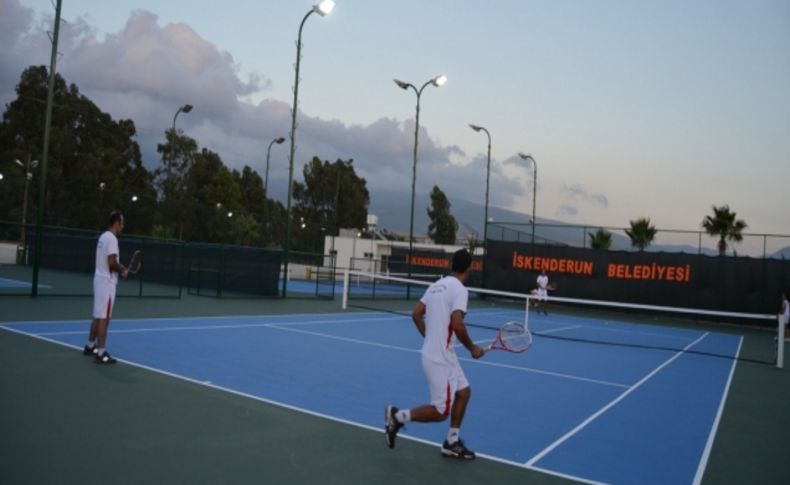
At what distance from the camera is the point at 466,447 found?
5828 mm

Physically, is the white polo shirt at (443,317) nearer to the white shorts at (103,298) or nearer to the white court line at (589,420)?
the white court line at (589,420)

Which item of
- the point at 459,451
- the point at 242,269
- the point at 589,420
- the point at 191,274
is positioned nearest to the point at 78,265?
the point at 191,274

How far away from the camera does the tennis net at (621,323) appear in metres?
16.0

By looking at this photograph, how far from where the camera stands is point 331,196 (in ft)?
316

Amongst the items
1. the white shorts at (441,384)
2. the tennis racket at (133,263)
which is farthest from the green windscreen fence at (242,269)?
the white shorts at (441,384)

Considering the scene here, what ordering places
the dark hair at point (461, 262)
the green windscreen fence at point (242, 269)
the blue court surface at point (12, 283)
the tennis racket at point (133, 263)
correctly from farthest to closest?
the green windscreen fence at point (242, 269) → the blue court surface at point (12, 283) → the tennis racket at point (133, 263) → the dark hair at point (461, 262)

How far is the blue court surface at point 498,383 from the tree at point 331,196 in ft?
259

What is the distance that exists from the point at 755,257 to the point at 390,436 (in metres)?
26.8

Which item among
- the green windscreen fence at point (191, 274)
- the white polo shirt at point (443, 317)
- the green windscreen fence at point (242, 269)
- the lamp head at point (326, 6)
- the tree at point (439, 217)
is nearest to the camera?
the white polo shirt at point (443, 317)

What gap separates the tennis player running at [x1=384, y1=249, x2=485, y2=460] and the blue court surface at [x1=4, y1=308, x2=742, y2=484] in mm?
631

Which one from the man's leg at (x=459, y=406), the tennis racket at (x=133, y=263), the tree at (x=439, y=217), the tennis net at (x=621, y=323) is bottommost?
the tennis net at (x=621, y=323)

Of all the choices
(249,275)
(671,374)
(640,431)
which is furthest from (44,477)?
(249,275)

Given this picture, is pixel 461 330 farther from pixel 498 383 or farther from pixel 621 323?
pixel 621 323

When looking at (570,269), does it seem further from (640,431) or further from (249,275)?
(640,431)
